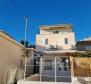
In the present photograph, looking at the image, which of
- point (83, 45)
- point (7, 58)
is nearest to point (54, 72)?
point (7, 58)

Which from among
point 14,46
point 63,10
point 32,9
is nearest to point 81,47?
point 63,10

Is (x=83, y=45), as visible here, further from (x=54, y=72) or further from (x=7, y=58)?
(x=7, y=58)

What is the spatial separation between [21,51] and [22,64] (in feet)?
5.23

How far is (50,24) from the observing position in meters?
41.5

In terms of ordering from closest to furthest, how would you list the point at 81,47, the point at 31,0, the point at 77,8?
the point at 31,0, the point at 77,8, the point at 81,47

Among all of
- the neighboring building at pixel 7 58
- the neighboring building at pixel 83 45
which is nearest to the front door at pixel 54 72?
the neighboring building at pixel 7 58

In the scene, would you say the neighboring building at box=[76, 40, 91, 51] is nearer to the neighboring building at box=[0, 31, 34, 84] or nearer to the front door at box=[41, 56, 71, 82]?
the front door at box=[41, 56, 71, 82]

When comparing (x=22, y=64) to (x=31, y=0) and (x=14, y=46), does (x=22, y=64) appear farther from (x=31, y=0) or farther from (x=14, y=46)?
(x=31, y=0)

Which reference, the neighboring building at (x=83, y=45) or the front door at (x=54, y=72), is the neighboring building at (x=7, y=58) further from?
the neighboring building at (x=83, y=45)

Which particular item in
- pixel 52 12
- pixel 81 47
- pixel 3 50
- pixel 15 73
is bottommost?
pixel 15 73

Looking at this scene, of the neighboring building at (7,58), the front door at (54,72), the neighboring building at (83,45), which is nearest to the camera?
the neighboring building at (7,58)

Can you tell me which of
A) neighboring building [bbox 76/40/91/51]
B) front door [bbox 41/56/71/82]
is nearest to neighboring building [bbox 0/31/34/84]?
front door [bbox 41/56/71/82]

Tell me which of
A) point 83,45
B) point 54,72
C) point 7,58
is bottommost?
point 54,72

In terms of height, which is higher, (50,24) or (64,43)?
(50,24)
